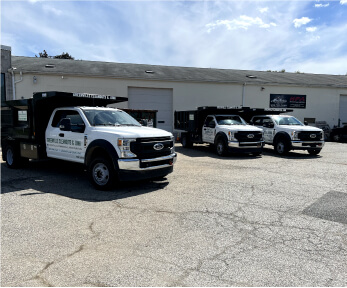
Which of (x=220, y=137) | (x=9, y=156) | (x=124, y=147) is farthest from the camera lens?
(x=220, y=137)

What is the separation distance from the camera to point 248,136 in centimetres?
1152

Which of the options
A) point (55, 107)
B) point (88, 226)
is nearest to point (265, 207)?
point (88, 226)

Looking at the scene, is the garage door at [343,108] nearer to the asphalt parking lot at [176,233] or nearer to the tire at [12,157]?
the asphalt parking lot at [176,233]

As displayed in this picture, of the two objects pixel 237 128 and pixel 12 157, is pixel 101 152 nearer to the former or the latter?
pixel 12 157

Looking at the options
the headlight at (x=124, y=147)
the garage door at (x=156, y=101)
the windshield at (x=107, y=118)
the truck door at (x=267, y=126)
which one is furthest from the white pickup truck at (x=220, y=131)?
the headlight at (x=124, y=147)

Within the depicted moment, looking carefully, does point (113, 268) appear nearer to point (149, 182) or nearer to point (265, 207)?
point (265, 207)

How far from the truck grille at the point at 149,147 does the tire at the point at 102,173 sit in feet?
2.17

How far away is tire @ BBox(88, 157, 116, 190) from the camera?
6.05 metres

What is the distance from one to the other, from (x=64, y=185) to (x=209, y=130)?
788cm

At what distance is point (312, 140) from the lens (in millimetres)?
12000

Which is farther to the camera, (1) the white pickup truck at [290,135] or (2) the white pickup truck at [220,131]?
(1) the white pickup truck at [290,135]

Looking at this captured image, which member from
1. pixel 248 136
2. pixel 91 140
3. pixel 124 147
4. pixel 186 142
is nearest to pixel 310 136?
pixel 248 136

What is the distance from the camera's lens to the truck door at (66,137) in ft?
22.0

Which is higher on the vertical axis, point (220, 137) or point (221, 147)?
point (220, 137)
